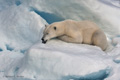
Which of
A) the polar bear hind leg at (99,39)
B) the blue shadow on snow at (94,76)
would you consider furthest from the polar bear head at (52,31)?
the blue shadow on snow at (94,76)

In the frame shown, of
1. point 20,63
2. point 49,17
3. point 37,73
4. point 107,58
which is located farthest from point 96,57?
point 49,17

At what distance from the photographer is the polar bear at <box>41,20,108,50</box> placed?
460 cm

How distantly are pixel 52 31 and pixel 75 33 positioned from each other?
1.71ft

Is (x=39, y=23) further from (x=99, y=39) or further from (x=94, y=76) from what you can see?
(x=94, y=76)

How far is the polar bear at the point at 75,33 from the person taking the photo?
181 inches

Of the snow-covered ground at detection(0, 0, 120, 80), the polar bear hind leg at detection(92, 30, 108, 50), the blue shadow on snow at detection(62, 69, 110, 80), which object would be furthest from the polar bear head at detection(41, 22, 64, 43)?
the blue shadow on snow at detection(62, 69, 110, 80)

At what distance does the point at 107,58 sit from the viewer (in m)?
3.75

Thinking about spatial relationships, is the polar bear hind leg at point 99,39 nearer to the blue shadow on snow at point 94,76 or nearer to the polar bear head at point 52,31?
the polar bear head at point 52,31

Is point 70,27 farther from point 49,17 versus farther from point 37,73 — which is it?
point 37,73

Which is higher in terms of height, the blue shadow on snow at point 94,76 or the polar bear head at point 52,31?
the polar bear head at point 52,31

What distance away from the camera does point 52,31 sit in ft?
15.2

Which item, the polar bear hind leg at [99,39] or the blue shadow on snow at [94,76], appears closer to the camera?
the blue shadow on snow at [94,76]

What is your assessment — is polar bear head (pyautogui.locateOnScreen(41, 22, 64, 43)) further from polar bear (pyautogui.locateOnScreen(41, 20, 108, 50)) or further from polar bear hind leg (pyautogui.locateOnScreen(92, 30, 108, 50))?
polar bear hind leg (pyautogui.locateOnScreen(92, 30, 108, 50))

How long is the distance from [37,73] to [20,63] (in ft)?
2.11
